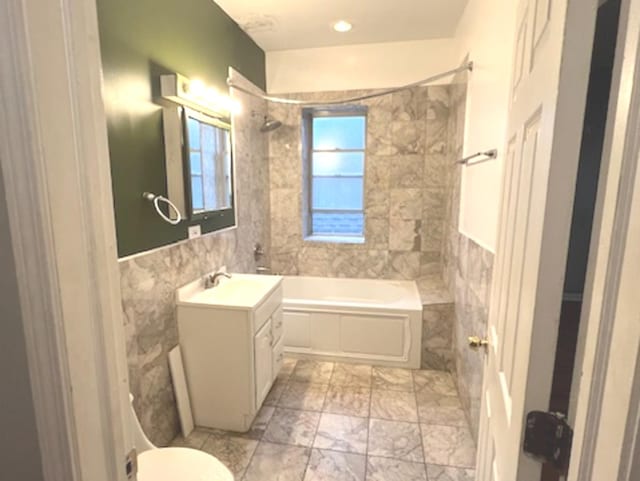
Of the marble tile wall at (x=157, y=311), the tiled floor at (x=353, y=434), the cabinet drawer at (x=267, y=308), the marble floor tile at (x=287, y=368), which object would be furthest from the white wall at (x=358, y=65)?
the tiled floor at (x=353, y=434)

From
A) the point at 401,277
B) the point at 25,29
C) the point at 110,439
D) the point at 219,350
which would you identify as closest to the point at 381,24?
the point at 401,277

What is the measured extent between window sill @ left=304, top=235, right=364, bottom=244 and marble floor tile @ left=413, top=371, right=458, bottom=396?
1.38m

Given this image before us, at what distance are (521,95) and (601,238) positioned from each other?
580mm

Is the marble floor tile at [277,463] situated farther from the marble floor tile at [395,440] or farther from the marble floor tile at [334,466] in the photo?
the marble floor tile at [395,440]

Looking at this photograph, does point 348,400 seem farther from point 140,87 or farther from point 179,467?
point 140,87

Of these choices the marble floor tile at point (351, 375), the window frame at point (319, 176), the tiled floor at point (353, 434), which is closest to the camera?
the tiled floor at point (353, 434)

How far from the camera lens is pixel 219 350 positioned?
6.82 feet

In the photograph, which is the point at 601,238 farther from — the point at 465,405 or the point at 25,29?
the point at 465,405

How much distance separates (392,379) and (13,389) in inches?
101

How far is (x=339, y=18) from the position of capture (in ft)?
9.14

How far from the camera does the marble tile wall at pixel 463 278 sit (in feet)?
6.51

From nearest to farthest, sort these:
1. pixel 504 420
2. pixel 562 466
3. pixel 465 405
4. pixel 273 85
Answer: pixel 562 466 < pixel 504 420 < pixel 465 405 < pixel 273 85

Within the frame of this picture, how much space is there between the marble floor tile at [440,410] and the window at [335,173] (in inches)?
67.2

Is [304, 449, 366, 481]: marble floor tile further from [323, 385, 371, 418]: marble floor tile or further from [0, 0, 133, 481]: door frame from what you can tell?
[0, 0, 133, 481]: door frame
